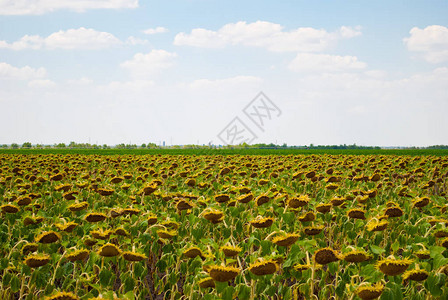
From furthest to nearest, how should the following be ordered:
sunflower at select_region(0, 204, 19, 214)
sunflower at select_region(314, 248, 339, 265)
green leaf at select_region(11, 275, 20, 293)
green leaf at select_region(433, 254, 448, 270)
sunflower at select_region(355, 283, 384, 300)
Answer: sunflower at select_region(0, 204, 19, 214), green leaf at select_region(11, 275, 20, 293), green leaf at select_region(433, 254, 448, 270), sunflower at select_region(314, 248, 339, 265), sunflower at select_region(355, 283, 384, 300)

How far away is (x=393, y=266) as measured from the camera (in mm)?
2891

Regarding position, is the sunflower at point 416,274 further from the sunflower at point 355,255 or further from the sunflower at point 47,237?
the sunflower at point 47,237

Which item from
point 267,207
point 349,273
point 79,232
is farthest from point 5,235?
point 349,273

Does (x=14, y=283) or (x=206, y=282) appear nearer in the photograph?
(x=206, y=282)

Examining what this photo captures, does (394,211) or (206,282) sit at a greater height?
(394,211)

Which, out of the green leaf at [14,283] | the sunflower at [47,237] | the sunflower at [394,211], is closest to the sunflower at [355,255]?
the sunflower at [394,211]

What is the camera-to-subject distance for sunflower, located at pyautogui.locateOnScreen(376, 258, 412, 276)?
287 cm

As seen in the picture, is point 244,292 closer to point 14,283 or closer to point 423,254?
point 423,254

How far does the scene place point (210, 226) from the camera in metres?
5.35

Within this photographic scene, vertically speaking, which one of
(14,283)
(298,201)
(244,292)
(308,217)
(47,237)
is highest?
(298,201)

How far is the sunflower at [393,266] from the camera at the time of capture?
9.41ft

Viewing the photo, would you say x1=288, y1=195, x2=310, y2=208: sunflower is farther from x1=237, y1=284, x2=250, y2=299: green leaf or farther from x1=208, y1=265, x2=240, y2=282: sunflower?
x1=208, y1=265, x2=240, y2=282: sunflower

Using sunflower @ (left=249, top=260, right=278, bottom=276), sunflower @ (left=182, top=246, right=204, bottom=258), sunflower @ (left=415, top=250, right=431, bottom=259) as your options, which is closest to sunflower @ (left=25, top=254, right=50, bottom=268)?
sunflower @ (left=182, top=246, right=204, bottom=258)

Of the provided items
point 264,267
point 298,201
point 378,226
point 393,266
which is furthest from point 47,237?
point 378,226
